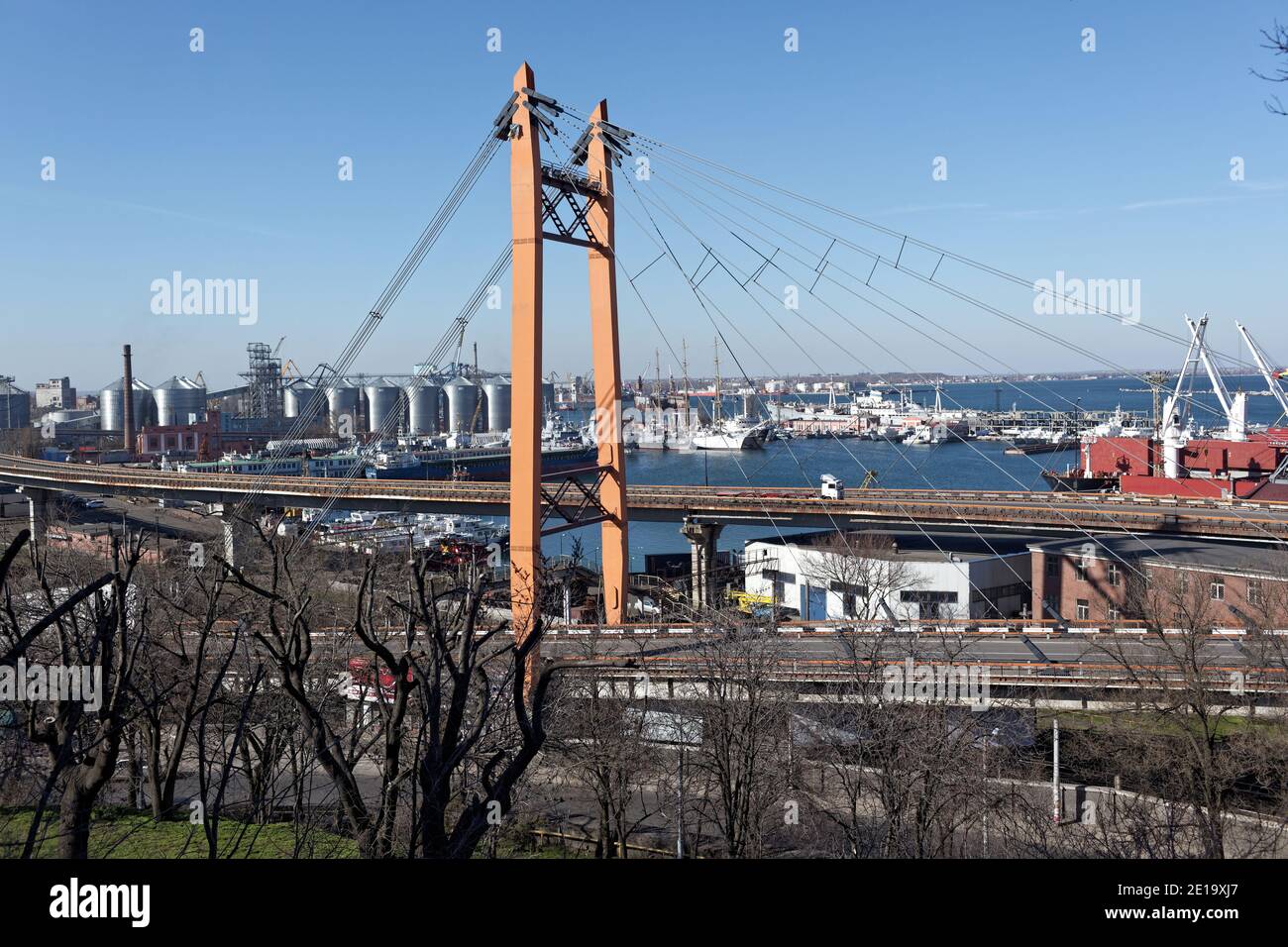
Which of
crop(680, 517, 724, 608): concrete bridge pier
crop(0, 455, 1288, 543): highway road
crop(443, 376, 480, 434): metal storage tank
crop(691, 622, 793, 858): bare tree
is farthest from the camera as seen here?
crop(443, 376, 480, 434): metal storage tank

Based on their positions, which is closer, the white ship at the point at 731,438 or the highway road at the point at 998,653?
the highway road at the point at 998,653

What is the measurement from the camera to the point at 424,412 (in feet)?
152

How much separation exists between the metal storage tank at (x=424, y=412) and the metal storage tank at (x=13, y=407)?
1502 centimetres

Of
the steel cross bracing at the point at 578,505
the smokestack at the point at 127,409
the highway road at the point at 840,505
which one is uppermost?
the smokestack at the point at 127,409

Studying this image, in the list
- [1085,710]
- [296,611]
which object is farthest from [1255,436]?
[296,611]

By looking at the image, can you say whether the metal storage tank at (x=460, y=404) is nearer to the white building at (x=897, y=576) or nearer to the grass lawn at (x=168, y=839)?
the white building at (x=897, y=576)

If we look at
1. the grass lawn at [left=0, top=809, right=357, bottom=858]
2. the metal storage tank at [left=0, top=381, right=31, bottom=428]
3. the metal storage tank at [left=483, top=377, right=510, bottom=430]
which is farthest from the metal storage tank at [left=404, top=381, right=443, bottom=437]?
the grass lawn at [left=0, top=809, right=357, bottom=858]

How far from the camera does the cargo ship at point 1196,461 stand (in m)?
18.6

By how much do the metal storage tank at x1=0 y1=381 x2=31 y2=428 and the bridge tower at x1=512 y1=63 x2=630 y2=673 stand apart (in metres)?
36.9

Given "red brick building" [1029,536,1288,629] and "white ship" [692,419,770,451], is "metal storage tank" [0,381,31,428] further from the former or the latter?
"red brick building" [1029,536,1288,629]

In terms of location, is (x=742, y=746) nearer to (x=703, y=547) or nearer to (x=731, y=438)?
(x=703, y=547)

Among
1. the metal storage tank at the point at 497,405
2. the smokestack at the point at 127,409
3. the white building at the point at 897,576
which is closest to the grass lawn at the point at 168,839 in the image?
the white building at the point at 897,576

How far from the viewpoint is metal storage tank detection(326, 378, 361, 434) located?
147 ft
